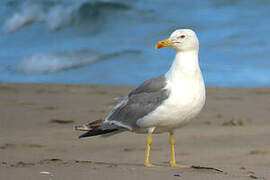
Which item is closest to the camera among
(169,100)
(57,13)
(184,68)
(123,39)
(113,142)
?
(169,100)

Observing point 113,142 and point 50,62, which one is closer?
point 113,142

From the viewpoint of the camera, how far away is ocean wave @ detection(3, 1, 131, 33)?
18.4 meters

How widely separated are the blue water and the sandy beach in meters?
3.12

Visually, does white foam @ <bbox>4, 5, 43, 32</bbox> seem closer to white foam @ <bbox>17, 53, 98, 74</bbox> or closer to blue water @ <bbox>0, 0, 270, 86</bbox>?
blue water @ <bbox>0, 0, 270, 86</bbox>

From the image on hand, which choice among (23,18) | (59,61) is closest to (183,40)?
(59,61)

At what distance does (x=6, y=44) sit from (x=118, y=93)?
8225mm

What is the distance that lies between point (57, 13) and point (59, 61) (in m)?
4.84

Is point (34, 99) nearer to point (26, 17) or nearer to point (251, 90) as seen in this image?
point (251, 90)

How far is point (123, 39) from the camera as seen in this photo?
54.1 ft

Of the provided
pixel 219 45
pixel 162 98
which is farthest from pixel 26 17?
pixel 162 98

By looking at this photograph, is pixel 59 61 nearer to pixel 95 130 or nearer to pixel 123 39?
pixel 123 39

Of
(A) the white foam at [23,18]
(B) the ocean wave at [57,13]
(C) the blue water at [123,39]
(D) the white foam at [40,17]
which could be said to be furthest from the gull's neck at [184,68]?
(A) the white foam at [23,18]

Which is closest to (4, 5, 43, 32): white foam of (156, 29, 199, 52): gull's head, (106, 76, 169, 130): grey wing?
(106, 76, 169, 130): grey wing

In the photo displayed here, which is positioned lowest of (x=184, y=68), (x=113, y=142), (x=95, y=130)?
(x=113, y=142)
